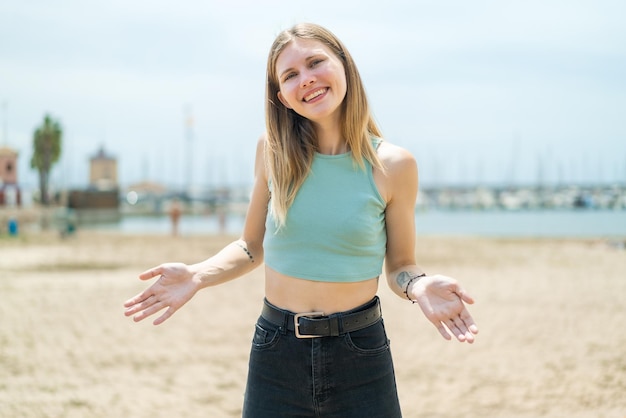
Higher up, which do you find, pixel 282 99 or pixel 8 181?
pixel 282 99

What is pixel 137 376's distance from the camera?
23.7ft

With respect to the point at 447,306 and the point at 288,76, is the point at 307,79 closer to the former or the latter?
the point at 288,76

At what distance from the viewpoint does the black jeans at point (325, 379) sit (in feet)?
7.22

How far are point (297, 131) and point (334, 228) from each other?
1.39 feet

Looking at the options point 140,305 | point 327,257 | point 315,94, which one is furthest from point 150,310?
point 315,94

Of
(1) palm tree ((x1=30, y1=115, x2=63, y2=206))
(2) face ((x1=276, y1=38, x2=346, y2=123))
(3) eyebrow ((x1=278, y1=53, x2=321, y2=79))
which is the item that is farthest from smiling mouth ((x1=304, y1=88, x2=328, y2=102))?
(1) palm tree ((x1=30, y1=115, x2=63, y2=206))

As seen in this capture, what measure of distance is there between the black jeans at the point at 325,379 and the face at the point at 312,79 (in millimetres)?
741

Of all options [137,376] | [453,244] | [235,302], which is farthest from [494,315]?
[453,244]

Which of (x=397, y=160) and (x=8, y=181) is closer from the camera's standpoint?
(x=397, y=160)

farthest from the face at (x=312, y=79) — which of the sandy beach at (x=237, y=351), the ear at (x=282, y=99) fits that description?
the sandy beach at (x=237, y=351)

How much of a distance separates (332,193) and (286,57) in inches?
19.1

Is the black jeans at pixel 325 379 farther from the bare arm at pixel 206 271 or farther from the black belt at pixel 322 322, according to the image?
the bare arm at pixel 206 271

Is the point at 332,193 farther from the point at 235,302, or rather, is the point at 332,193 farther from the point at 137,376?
the point at 235,302

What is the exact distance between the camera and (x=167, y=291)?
94.3 inches
